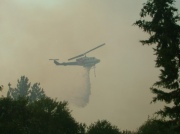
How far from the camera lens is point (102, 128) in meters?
64.2

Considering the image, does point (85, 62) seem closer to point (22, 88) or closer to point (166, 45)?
point (22, 88)

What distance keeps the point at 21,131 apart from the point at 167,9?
36.0 metres

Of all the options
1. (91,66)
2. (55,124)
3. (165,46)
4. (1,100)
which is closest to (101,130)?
(55,124)

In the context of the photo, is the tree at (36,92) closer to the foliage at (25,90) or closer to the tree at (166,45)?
the foliage at (25,90)

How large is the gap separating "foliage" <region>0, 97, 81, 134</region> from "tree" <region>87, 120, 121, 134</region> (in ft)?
10.1

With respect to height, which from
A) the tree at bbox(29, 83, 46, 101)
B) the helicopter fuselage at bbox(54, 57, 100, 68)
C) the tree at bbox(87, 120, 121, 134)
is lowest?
the tree at bbox(87, 120, 121, 134)

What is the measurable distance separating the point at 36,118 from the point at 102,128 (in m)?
16.3

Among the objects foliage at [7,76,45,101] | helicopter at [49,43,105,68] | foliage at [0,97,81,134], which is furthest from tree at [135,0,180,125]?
helicopter at [49,43,105,68]

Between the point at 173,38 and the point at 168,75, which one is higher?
the point at 173,38

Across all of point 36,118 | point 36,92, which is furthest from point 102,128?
point 36,92

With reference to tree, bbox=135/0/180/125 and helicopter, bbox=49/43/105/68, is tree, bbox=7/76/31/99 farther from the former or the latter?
tree, bbox=135/0/180/125

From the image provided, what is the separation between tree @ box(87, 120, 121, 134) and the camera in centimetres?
6347

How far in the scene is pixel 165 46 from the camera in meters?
24.6

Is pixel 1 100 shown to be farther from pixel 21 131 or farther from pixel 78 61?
pixel 78 61
